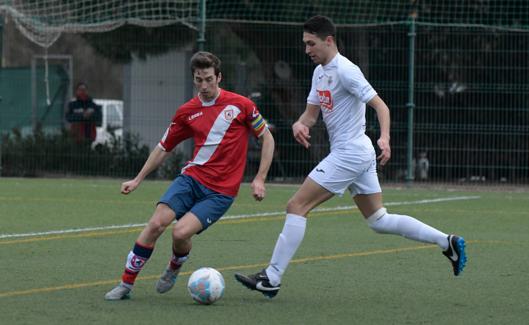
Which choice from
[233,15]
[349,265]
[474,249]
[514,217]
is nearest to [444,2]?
[233,15]

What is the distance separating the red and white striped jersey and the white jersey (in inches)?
19.8

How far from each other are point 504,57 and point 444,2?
201 centimetres

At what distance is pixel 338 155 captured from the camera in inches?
330

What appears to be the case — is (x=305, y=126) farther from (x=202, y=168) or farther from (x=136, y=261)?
(x=136, y=261)

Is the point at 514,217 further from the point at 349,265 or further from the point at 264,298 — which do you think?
the point at 264,298

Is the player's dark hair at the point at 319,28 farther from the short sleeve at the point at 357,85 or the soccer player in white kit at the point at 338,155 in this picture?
the short sleeve at the point at 357,85

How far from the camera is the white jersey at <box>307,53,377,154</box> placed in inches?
328

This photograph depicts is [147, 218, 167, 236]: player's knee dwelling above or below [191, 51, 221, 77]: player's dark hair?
below

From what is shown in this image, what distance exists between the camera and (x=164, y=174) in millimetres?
20172

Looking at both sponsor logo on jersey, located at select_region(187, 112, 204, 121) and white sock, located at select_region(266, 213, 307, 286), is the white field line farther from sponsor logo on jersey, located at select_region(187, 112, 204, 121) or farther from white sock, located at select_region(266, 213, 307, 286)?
white sock, located at select_region(266, 213, 307, 286)

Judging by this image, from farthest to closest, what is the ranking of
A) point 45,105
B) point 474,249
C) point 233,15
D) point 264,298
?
point 45,105
point 233,15
point 474,249
point 264,298

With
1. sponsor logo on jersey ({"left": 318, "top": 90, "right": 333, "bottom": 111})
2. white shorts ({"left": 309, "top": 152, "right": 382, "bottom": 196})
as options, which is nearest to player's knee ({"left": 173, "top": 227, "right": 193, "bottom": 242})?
white shorts ({"left": 309, "top": 152, "right": 382, "bottom": 196})

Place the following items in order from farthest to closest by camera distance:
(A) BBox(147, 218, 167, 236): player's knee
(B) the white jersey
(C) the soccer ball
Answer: (B) the white jersey, (A) BBox(147, 218, 167, 236): player's knee, (C) the soccer ball

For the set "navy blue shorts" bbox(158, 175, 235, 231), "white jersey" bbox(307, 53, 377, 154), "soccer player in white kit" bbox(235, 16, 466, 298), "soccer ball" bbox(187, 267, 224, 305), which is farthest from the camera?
"white jersey" bbox(307, 53, 377, 154)
